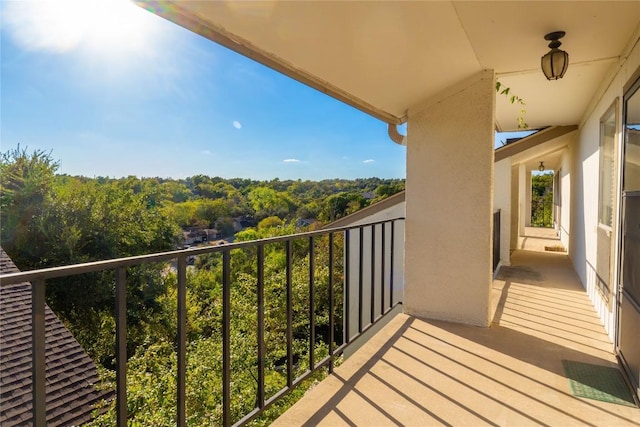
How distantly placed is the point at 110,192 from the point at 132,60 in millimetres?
6695

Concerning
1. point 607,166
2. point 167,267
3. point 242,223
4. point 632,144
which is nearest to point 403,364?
point 632,144

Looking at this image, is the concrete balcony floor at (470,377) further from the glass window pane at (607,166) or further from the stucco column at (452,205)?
the glass window pane at (607,166)

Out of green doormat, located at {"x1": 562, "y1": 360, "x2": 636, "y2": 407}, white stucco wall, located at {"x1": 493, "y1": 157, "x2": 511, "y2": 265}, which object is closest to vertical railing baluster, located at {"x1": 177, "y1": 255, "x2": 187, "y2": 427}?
green doormat, located at {"x1": 562, "y1": 360, "x2": 636, "y2": 407}

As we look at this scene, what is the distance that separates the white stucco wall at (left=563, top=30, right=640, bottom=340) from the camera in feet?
9.48

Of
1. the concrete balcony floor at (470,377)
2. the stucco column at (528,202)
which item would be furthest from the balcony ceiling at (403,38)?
the stucco column at (528,202)

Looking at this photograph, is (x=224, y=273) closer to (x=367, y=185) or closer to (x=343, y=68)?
(x=343, y=68)

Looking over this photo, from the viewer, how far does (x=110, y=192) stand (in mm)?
18188

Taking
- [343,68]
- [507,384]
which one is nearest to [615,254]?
[507,384]

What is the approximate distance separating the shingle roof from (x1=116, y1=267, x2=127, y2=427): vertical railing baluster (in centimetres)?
236

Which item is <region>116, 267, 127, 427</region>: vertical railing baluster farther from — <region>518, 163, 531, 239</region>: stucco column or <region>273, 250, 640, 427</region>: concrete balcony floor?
<region>518, 163, 531, 239</region>: stucco column

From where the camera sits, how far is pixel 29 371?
412cm

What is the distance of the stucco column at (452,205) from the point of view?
3.17 metres

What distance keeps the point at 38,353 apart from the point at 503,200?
6.60m

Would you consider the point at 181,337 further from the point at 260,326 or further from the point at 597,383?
the point at 597,383
